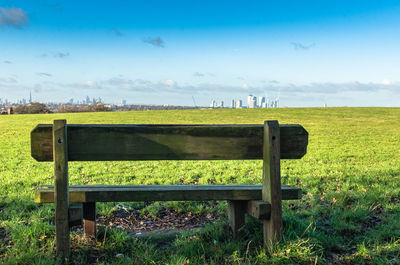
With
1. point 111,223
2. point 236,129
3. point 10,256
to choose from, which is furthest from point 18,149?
point 236,129

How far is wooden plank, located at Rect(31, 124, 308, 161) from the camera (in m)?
2.99

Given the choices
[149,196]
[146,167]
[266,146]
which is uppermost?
[266,146]

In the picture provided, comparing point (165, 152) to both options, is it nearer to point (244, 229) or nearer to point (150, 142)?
point (150, 142)

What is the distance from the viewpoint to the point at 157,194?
3.27 m

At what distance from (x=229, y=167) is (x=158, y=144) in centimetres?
687

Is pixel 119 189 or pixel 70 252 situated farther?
pixel 119 189

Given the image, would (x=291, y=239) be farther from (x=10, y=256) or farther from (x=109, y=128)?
(x=10, y=256)

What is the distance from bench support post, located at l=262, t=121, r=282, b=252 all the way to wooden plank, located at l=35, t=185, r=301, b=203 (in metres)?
0.22

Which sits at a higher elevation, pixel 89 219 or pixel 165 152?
pixel 165 152

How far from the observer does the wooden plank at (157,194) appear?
3254mm

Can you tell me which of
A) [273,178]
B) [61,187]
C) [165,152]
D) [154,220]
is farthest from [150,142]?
[154,220]

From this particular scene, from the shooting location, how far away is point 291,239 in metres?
3.47

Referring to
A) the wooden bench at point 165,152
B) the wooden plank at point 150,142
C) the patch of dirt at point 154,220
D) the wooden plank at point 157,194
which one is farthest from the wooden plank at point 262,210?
the patch of dirt at point 154,220

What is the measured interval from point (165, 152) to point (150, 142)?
17cm
